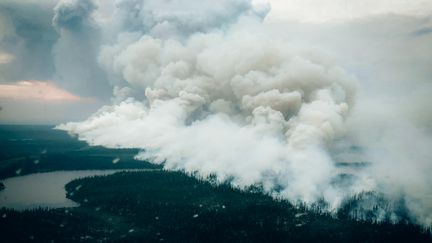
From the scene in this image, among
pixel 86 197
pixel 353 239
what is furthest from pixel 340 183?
pixel 86 197

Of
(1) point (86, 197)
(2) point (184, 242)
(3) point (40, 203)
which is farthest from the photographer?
(1) point (86, 197)

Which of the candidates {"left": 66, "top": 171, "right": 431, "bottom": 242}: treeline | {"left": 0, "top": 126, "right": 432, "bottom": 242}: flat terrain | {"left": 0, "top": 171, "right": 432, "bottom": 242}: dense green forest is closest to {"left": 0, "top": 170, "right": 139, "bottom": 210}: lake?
{"left": 66, "top": 171, "right": 431, "bottom": 242}: treeline

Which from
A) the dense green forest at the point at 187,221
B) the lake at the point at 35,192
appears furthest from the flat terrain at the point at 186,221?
the lake at the point at 35,192

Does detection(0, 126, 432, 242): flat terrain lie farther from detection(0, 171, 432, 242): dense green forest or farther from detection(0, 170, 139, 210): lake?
detection(0, 170, 139, 210): lake

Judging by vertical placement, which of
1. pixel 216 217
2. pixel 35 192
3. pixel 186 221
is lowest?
pixel 186 221

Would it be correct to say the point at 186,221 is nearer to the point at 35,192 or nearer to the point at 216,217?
the point at 216,217

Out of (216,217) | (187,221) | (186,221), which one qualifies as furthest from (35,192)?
(216,217)

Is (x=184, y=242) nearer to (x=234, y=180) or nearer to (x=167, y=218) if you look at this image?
(x=167, y=218)

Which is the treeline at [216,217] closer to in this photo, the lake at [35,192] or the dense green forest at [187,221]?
the dense green forest at [187,221]
